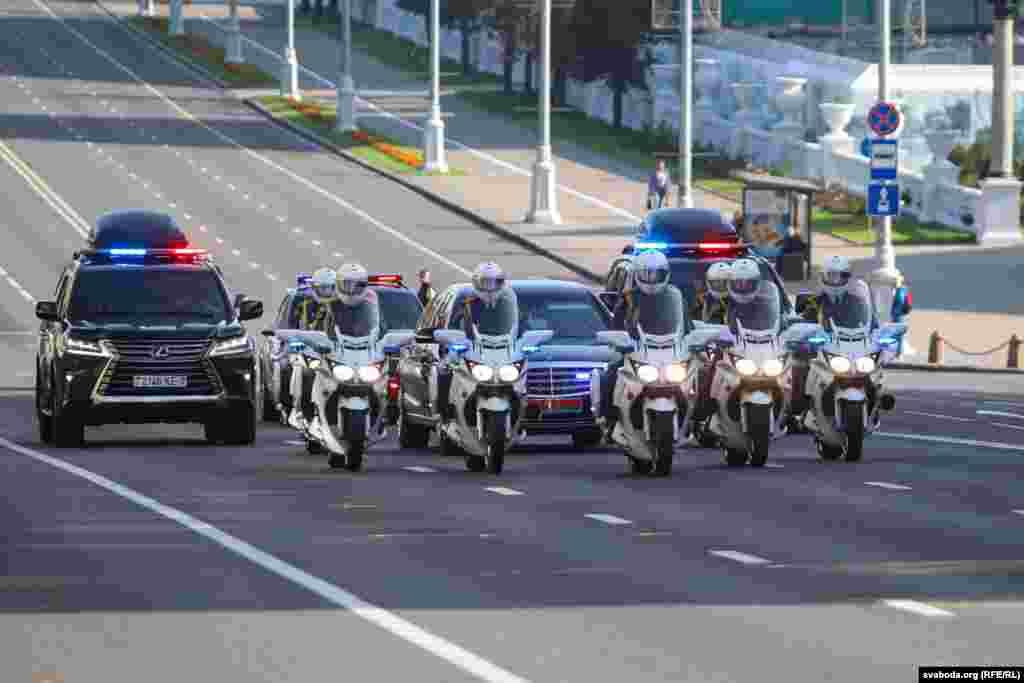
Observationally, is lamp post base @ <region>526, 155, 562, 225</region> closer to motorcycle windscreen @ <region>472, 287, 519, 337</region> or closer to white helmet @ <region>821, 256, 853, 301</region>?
white helmet @ <region>821, 256, 853, 301</region>

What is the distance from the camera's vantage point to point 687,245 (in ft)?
110

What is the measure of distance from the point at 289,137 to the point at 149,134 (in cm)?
467

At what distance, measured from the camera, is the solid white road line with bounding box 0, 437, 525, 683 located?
1391 centimetres

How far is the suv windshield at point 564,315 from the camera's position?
3030 centimetres

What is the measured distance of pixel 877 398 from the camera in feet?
91.1

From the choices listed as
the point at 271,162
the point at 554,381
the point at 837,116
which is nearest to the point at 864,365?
the point at 554,381

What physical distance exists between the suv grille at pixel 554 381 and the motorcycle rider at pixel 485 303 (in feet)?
7.91

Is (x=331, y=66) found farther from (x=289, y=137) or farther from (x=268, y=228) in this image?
(x=268, y=228)

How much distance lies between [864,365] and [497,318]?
3.65m

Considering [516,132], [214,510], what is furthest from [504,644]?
[516,132]

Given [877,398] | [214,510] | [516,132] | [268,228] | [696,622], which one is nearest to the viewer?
[696,622]

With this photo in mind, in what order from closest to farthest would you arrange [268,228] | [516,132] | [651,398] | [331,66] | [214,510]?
1. [214,510]
2. [651,398]
3. [268,228]
4. [516,132]
5. [331,66]

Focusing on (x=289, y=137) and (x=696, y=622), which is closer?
(x=696, y=622)

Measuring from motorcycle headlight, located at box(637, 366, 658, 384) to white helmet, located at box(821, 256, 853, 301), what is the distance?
286cm
